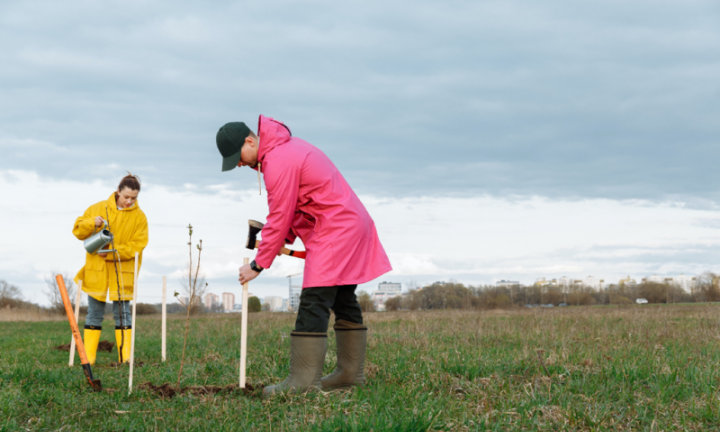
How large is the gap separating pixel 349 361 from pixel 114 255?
3.72m

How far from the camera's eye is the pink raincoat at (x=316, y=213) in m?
3.89

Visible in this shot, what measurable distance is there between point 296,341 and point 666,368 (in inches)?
126

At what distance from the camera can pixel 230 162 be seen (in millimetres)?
4098

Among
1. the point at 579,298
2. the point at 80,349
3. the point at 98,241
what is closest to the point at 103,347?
the point at 98,241

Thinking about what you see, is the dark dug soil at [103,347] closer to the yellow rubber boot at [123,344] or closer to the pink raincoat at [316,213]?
the yellow rubber boot at [123,344]

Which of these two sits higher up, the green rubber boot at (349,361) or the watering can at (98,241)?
the watering can at (98,241)

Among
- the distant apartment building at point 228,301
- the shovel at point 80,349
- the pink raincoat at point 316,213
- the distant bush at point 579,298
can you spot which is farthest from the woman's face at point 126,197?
the distant bush at point 579,298

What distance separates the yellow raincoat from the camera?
21.2ft

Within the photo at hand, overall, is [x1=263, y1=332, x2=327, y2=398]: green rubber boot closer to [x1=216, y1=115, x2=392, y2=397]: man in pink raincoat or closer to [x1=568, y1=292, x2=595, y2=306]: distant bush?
[x1=216, y1=115, x2=392, y2=397]: man in pink raincoat

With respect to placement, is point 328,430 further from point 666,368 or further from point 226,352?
point 226,352

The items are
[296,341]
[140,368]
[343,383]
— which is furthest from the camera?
[140,368]

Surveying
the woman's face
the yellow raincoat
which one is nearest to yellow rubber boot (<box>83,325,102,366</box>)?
the yellow raincoat

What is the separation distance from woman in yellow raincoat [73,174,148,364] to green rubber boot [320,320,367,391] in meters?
3.43

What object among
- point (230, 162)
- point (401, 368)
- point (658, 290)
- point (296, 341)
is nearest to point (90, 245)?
point (230, 162)
